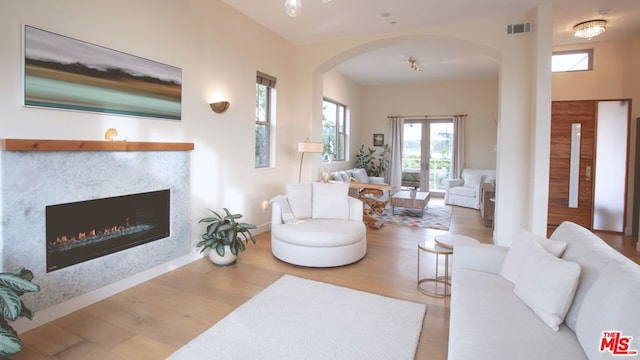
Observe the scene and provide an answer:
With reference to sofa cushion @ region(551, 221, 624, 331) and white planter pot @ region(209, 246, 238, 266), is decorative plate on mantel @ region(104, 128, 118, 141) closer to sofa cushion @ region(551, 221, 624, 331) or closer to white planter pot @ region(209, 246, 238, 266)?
white planter pot @ region(209, 246, 238, 266)

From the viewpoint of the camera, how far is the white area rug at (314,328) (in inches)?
86.9

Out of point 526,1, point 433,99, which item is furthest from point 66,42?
point 433,99

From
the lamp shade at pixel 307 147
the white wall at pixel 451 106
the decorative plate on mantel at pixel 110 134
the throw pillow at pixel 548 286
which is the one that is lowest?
the throw pillow at pixel 548 286

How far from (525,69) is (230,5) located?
3.94 meters

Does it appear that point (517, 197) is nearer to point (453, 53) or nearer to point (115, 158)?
point (453, 53)

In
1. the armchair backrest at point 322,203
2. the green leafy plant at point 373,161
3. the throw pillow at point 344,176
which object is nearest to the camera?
the armchair backrest at point 322,203

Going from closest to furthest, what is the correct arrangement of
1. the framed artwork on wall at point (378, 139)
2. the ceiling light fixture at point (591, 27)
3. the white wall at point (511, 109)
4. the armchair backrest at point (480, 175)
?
the white wall at point (511, 109)
the ceiling light fixture at point (591, 27)
the armchair backrest at point (480, 175)
the framed artwork on wall at point (378, 139)

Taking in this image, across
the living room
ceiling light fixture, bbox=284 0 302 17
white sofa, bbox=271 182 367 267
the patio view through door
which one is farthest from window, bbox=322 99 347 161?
ceiling light fixture, bbox=284 0 302 17

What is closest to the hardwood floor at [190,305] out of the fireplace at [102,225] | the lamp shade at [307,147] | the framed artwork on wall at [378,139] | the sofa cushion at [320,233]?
the sofa cushion at [320,233]

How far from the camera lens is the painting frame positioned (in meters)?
2.48

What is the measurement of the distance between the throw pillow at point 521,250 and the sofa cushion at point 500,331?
0.16m

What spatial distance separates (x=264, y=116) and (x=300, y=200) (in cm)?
175

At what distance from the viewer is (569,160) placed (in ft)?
18.7

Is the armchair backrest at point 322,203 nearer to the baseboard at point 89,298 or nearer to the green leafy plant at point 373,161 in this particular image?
the baseboard at point 89,298
